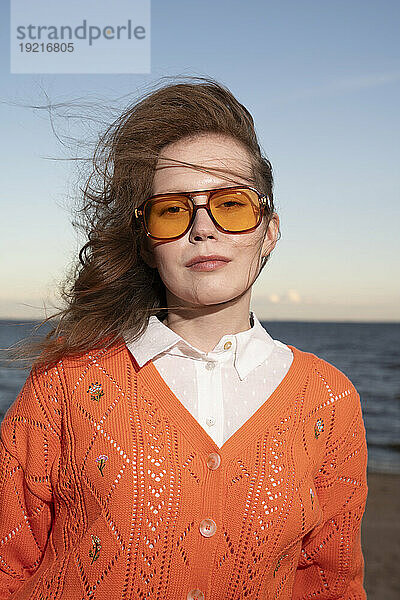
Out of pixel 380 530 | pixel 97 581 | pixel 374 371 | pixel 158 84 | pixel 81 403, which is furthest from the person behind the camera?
pixel 374 371

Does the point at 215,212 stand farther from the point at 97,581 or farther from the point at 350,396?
the point at 97,581

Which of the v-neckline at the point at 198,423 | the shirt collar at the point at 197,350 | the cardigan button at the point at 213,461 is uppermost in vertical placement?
the shirt collar at the point at 197,350

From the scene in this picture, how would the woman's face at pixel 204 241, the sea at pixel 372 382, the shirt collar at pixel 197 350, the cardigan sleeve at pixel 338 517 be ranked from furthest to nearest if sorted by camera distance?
the sea at pixel 372 382, the cardigan sleeve at pixel 338 517, the shirt collar at pixel 197 350, the woman's face at pixel 204 241

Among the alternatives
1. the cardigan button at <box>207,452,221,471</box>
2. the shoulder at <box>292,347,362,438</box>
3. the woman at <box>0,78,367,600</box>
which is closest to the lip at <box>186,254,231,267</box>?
the woman at <box>0,78,367,600</box>

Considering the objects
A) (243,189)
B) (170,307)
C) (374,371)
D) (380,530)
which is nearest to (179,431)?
(170,307)

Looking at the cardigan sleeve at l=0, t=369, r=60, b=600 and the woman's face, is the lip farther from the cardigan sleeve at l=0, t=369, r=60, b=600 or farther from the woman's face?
the cardigan sleeve at l=0, t=369, r=60, b=600

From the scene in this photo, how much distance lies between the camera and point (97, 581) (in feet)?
5.75

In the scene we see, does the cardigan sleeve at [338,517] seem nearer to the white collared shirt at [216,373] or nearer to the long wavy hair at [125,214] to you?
the white collared shirt at [216,373]

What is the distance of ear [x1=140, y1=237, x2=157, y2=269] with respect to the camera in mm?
2084

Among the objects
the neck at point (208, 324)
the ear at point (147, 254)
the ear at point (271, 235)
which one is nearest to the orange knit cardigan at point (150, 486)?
the neck at point (208, 324)

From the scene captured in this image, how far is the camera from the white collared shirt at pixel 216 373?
6.24ft

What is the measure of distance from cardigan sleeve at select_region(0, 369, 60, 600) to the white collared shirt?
33 centimetres

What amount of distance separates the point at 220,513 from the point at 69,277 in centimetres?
100

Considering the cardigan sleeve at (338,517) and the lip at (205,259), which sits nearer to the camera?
the lip at (205,259)
